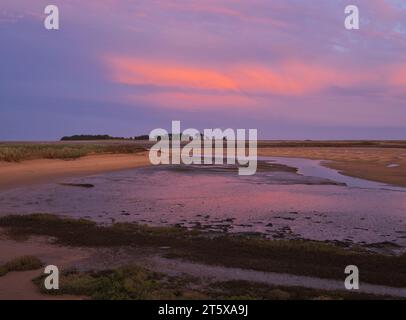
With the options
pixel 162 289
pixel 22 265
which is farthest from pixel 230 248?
pixel 22 265

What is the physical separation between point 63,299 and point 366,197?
17.2 m

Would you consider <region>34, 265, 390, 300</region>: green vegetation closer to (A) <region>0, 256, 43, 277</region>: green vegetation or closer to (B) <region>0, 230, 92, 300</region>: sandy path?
(B) <region>0, 230, 92, 300</region>: sandy path

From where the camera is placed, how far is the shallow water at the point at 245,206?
48.0 ft

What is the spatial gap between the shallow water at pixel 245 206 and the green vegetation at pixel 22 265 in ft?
18.6

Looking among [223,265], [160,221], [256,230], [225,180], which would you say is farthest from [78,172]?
[223,265]

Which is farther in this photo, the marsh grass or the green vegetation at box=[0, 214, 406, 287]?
the green vegetation at box=[0, 214, 406, 287]

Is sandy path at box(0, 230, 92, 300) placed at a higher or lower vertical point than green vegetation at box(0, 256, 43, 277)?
lower

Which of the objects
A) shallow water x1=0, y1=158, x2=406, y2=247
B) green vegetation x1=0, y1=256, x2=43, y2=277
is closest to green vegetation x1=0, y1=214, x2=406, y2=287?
shallow water x1=0, y1=158, x2=406, y2=247

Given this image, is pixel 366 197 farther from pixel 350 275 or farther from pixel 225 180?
pixel 350 275

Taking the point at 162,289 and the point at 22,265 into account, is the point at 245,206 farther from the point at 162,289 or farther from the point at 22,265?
the point at 162,289

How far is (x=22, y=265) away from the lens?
9.45 metres

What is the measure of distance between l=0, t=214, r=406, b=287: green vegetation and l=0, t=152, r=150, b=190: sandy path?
11.6 m

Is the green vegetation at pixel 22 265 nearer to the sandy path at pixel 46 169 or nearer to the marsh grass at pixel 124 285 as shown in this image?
the marsh grass at pixel 124 285

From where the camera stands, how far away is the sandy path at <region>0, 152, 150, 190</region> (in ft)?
90.0
